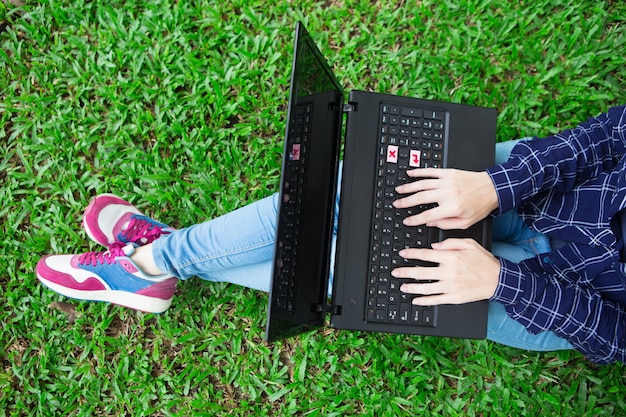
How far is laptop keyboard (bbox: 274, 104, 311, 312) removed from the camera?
1260mm

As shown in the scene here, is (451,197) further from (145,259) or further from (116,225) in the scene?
(116,225)

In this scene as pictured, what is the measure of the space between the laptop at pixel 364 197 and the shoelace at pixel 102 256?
856 mm

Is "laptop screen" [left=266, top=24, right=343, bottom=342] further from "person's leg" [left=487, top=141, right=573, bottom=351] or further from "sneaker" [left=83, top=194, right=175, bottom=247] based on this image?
"sneaker" [left=83, top=194, right=175, bottom=247]

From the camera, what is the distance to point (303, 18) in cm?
226

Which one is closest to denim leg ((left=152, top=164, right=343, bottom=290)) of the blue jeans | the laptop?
the blue jeans

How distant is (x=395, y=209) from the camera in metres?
1.54

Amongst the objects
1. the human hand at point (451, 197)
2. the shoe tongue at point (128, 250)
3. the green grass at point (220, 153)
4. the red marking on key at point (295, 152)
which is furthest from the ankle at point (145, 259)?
the human hand at point (451, 197)

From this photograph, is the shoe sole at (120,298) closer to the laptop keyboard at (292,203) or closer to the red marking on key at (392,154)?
the laptop keyboard at (292,203)

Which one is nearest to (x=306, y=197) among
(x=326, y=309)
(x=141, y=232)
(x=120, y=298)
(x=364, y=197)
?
(x=364, y=197)

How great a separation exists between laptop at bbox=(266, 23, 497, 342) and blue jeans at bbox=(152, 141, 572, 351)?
13cm

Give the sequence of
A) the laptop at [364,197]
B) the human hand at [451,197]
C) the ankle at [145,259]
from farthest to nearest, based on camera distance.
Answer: the ankle at [145,259], the human hand at [451,197], the laptop at [364,197]

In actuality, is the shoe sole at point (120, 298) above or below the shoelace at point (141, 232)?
below

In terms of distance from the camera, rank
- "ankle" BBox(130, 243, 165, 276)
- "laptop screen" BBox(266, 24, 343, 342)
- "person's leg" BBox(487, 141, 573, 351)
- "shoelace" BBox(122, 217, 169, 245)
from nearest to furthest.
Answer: "laptop screen" BBox(266, 24, 343, 342) < "person's leg" BBox(487, 141, 573, 351) < "ankle" BBox(130, 243, 165, 276) < "shoelace" BBox(122, 217, 169, 245)

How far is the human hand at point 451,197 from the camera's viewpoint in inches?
58.6
